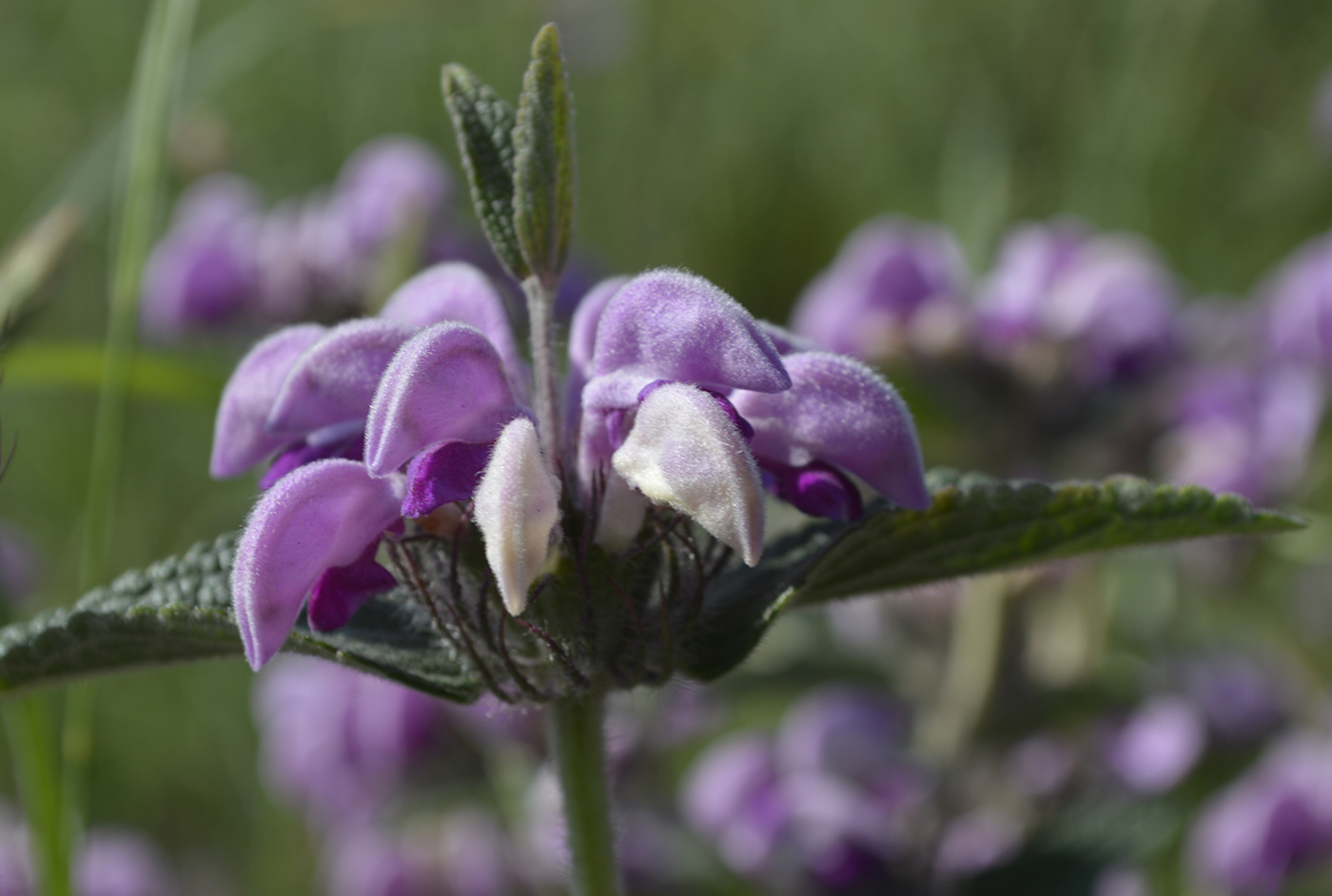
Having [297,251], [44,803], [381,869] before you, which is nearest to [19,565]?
[297,251]

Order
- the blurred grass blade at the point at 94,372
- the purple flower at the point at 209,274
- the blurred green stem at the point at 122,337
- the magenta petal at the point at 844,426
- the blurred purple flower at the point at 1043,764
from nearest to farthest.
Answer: the magenta petal at the point at 844,426, the blurred green stem at the point at 122,337, the blurred grass blade at the point at 94,372, the blurred purple flower at the point at 1043,764, the purple flower at the point at 209,274

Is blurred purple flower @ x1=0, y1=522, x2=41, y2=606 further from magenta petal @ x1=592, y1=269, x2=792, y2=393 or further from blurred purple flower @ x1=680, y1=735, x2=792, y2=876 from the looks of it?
magenta petal @ x1=592, y1=269, x2=792, y2=393

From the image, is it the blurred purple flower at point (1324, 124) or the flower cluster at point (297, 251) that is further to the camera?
the blurred purple flower at point (1324, 124)

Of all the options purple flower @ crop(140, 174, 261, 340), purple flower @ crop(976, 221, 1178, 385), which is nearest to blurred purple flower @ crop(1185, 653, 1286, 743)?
purple flower @ crop(976, 221, 1178, 385)

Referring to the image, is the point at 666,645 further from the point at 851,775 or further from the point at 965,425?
the point at 965,425

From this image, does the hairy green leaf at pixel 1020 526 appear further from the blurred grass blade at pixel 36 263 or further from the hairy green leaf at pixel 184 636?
the blurred grass blade at pixel 36 263

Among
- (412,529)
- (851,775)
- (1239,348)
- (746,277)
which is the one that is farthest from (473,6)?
(412,529)

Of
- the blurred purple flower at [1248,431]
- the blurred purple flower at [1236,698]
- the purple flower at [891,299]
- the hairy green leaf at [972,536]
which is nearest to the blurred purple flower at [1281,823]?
the blurred purple flower at [1236,698]
